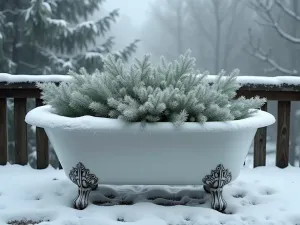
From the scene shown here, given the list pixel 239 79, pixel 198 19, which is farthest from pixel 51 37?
pixel 239 79

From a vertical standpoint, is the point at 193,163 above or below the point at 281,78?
below

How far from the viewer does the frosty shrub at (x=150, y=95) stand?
1727mm

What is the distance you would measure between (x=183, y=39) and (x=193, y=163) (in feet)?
32.8

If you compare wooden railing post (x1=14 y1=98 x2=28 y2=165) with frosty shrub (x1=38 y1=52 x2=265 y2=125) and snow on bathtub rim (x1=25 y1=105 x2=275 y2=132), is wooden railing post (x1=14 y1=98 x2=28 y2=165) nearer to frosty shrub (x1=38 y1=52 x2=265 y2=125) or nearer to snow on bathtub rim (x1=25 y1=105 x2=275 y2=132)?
frosty shrub (x1=38 y1=52 x2=265 y2=125)

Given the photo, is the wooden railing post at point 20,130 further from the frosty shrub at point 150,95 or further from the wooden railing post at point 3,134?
the frosty shrub at point 150,95

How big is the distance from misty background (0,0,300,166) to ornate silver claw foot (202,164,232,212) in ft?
16.6

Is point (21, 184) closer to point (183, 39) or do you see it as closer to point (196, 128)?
point (196, 128)

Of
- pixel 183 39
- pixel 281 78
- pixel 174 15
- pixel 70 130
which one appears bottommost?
pixel 70 130

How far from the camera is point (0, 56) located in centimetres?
697

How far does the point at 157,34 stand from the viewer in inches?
459

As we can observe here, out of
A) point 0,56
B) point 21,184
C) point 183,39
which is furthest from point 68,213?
point 183,39

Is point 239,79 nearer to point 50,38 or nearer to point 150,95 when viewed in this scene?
point 150,95

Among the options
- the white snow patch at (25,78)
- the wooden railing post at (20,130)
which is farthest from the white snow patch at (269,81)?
the wooden railing post at (20,130)

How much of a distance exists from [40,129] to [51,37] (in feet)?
17.4
